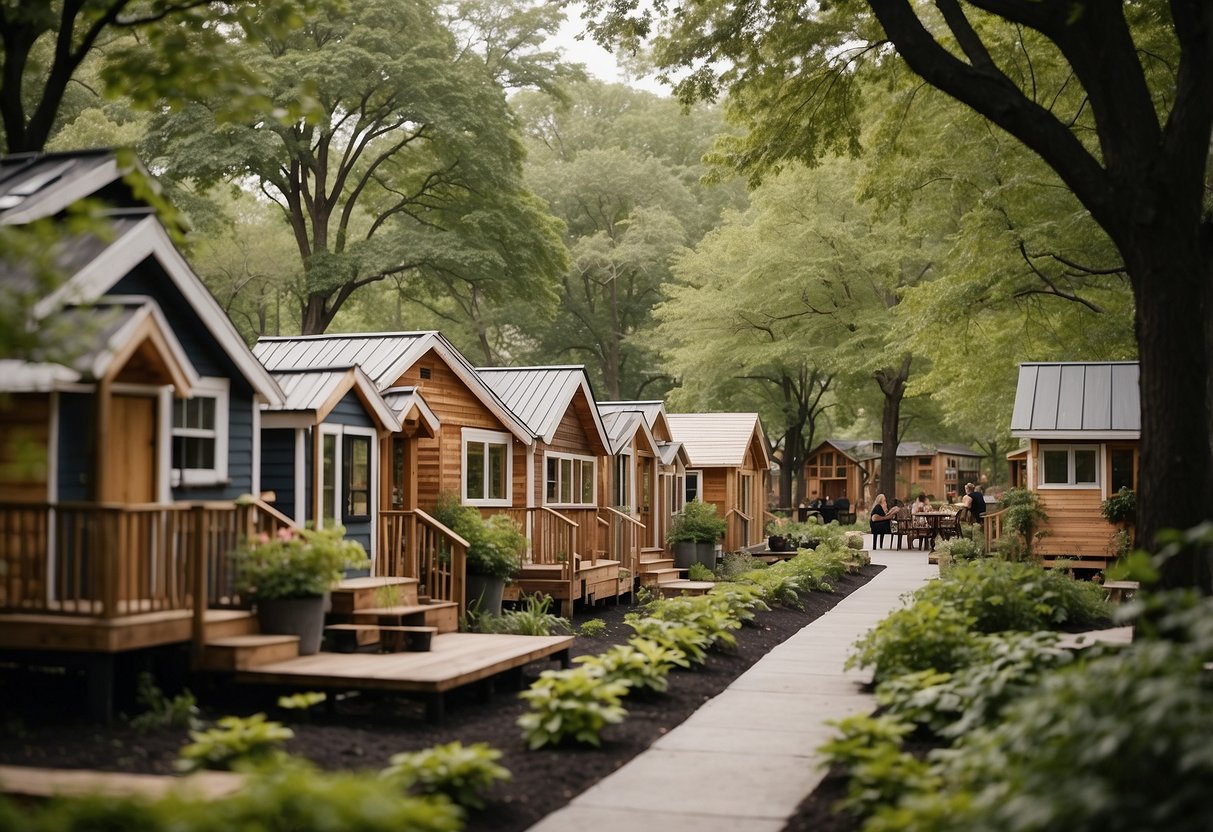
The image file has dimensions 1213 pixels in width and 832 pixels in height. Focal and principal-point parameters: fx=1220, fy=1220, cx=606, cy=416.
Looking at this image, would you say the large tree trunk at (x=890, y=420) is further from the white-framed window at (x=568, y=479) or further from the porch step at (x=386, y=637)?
the porch step at (x=386, y=637)

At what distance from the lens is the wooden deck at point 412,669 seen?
32.2ft

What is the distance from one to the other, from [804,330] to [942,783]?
33.8 m

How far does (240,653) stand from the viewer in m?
10.0

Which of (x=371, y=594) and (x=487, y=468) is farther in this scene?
(x=487, y=468)

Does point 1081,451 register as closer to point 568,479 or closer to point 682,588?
point 682,588

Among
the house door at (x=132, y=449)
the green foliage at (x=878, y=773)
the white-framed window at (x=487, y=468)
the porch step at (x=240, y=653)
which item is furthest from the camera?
the white-framed window at (x=487, y=468)

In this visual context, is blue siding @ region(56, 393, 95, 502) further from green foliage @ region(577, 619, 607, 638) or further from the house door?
green foliage @ region(577, 619, 607, 638)

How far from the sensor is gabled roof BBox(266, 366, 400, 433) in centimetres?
1363

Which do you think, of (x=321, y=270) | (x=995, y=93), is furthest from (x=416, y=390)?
(x=321, y=270)

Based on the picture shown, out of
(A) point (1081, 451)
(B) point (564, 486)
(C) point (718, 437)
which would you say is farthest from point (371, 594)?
(C) point (718, 437)

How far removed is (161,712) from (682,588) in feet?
44.3

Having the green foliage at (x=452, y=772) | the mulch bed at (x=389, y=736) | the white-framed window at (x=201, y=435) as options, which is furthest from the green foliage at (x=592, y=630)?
the green foliage at (x=452, y=772)

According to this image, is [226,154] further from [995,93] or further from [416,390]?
[995,93]

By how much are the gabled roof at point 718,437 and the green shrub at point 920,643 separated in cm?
2151
